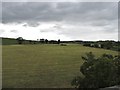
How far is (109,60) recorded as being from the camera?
788 cm

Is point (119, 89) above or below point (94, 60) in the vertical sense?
below

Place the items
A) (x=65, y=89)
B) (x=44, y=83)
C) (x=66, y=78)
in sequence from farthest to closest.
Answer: (x=66, y=78)
(x=44, y=83)
(x=65, y=89)

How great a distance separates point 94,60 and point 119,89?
1536 millimetres

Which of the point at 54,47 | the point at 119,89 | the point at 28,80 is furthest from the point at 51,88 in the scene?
the point at 54,47

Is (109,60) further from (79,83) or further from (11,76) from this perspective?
(11,76)

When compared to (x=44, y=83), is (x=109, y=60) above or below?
above

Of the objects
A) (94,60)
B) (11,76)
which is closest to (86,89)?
(94,60)

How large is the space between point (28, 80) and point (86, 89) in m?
4.19

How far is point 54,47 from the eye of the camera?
4481cm

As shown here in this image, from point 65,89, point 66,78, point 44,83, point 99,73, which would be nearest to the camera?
point 99,73

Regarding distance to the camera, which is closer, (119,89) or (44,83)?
(119,89)

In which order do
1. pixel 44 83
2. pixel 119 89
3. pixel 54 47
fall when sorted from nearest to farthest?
pixel 119 89, pixel 44 83, pixel 54 47

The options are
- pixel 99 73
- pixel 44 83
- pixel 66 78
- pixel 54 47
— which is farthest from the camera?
pixel 54 47

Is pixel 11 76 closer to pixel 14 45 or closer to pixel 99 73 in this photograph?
pixel 99 73
